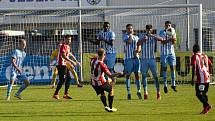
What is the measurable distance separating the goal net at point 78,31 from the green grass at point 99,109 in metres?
8.27

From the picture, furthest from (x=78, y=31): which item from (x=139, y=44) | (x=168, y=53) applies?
(x=139, y=44)

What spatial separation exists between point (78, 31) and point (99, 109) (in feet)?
48.0

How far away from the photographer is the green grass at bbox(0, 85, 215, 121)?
1487 centimetres

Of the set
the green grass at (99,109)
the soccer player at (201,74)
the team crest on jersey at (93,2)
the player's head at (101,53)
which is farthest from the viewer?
the team crest on jersey at (93,2)

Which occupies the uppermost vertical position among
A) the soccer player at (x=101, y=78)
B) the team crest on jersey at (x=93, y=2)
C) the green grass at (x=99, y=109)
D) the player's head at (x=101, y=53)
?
the team crest on jersey at (x=93, y=2)

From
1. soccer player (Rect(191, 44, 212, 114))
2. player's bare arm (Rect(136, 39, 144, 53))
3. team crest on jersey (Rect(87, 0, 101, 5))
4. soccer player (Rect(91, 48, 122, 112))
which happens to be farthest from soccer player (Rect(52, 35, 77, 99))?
team crest on jersey (Rect(87, 0, 101, 5))

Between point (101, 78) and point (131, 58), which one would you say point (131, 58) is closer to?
point (131, 58)

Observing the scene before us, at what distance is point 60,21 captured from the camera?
32.3 meters

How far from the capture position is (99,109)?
16875 mm

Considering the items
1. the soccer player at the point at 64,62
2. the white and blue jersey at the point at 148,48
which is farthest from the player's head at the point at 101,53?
the soccer player at the point at 64,62

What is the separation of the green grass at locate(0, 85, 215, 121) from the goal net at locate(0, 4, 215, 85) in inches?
326

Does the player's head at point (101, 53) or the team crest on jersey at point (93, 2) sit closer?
the player's head at point (101, 53)

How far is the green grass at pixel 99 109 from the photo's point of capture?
1487 cm

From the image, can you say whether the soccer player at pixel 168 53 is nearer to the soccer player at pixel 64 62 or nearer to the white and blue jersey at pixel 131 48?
the white and blue jersey at pixel 131 48
